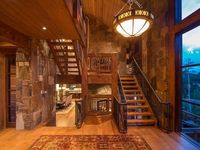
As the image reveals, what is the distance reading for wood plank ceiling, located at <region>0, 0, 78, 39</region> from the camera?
2.74 meters

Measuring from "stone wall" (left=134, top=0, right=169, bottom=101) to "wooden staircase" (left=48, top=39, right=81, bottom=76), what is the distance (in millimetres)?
2821

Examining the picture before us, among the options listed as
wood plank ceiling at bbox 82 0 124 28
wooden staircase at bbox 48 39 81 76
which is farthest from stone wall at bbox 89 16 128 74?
wooden staircase at bbox 48 39 81 76

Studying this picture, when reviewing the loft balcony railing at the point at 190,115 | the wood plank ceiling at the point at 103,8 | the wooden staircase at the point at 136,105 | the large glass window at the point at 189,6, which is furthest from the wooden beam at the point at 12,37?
the loft balcony railing at the point at 190,115

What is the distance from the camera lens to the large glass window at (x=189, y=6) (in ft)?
12.8

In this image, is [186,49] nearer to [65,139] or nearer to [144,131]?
[144,131]

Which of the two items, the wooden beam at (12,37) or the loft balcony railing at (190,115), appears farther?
the loft balcony railing at (190,115)

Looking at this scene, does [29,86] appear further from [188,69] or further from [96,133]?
[188,69]

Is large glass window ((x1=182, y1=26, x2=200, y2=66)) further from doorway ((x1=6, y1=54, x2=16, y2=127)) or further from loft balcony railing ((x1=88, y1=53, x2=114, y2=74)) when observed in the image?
doorway ((x1=6, y1=54, x2=16, y2=127))

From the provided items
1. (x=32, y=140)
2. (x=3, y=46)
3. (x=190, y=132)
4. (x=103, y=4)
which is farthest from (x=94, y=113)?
(x=103, y=4)

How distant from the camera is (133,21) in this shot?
2951 mm

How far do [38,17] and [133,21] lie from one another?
1.88 meters

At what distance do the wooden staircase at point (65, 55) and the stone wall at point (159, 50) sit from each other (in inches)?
111

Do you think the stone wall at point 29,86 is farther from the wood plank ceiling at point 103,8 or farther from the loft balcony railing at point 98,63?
the wood plank ceiling at point 103,8

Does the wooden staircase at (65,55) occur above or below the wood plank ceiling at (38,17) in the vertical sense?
below
